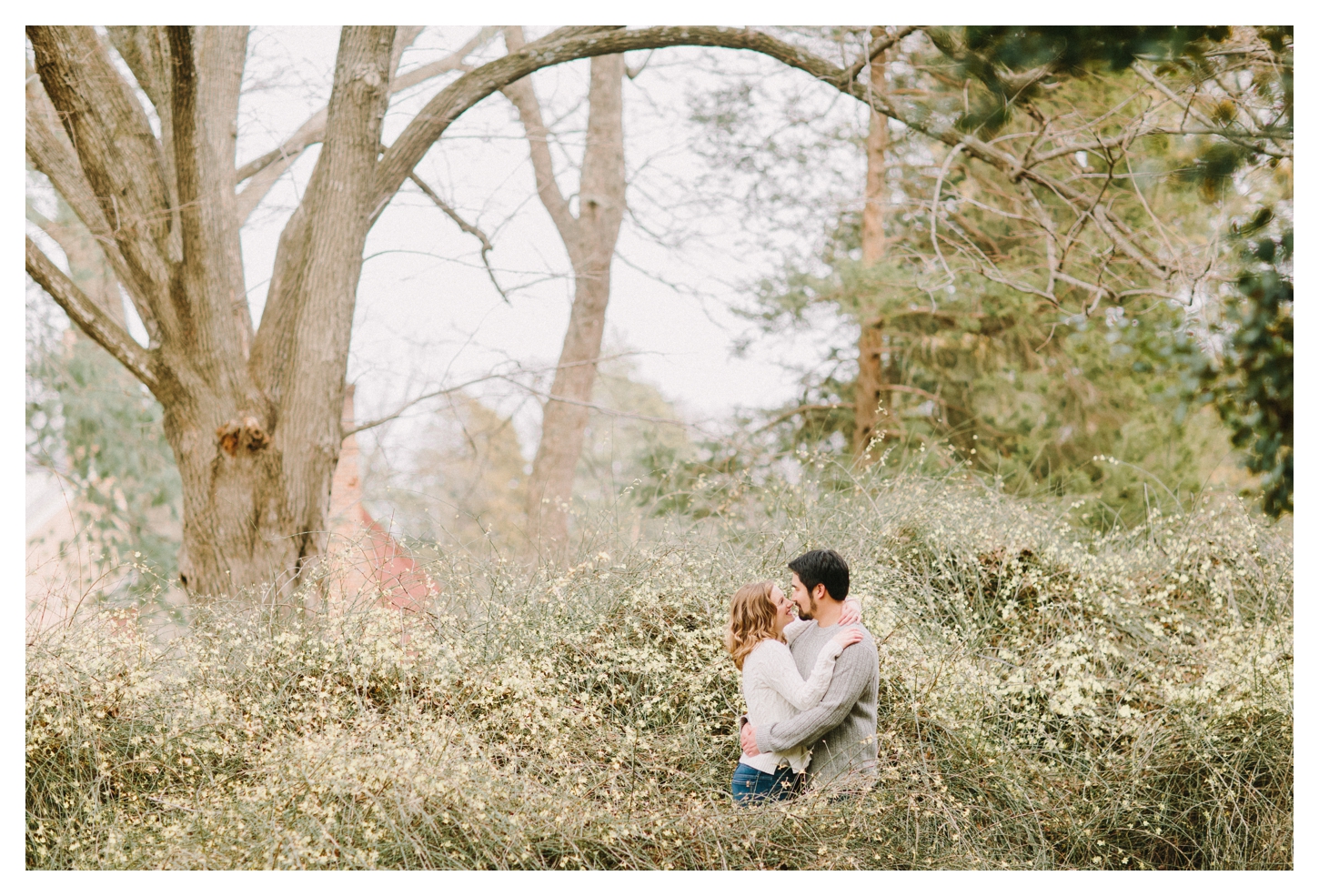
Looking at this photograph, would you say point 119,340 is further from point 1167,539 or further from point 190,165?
point 1167,539

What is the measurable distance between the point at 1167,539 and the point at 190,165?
490cm

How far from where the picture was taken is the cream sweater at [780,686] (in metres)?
2.61

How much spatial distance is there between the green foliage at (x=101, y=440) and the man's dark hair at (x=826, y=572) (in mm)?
6314

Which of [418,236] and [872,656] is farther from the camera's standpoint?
[418,236]

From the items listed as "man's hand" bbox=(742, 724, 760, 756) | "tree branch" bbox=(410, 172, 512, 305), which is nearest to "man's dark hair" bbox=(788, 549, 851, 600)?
"man's hand" bbox=(742, 724, 760, 756)

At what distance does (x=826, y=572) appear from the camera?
2.72 meters

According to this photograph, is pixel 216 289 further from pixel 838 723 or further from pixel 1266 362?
pixel 1266 362

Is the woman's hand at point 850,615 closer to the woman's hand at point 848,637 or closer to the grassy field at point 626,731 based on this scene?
the woman's hand at point 848,637

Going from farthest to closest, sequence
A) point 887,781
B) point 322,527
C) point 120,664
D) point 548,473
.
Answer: point 548,473 < point 322,527 < point 120,664 < point 887,781

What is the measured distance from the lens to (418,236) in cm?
551

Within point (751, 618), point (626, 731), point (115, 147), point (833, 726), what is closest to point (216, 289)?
point (115, 147)

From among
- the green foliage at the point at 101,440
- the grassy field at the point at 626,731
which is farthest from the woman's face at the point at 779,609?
the green foliage at the point at 101,440

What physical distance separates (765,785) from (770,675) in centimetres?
39
